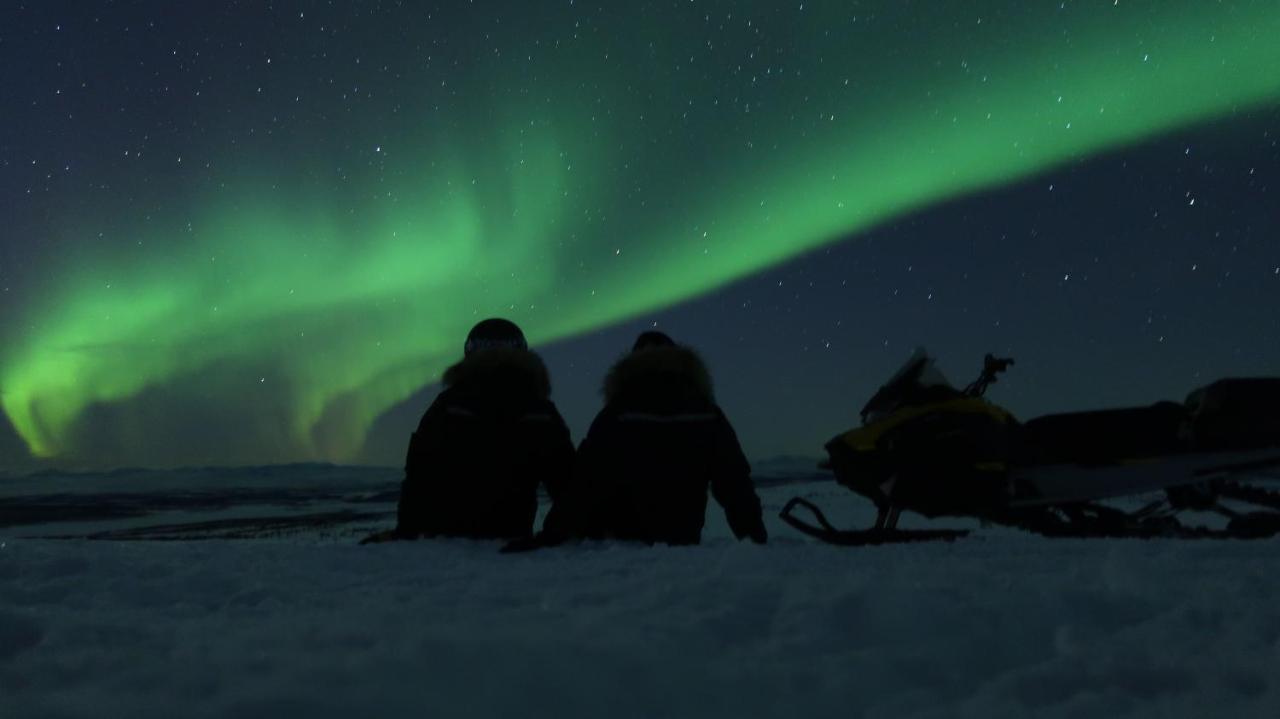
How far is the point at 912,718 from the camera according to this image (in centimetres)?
125

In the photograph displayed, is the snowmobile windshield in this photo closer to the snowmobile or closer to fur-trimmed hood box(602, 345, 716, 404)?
the snowmobile

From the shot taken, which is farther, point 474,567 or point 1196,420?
point 1196,420

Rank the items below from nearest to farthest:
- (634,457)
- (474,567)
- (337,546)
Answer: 1. (474,567)
2. (337,546)
3. (634,457)

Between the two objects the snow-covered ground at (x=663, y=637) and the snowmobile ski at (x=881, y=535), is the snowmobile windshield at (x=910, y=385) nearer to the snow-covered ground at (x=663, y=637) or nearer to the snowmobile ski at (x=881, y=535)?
the snowmobile ski at (x=881, y=535)

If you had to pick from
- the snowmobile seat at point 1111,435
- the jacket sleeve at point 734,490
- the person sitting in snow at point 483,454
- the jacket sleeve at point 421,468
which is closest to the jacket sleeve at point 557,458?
the person sitting in snow at point 483,454

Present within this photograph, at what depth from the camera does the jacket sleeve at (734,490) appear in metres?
4.33

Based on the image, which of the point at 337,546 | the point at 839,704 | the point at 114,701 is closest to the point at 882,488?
the point at 337,546

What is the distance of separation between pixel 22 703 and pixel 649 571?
163 centimetres

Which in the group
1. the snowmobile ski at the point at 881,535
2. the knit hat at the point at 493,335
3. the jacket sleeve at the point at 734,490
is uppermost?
the knit hat at the point at 493,335

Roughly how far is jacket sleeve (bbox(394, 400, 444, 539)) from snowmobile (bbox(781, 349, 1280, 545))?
2275mm

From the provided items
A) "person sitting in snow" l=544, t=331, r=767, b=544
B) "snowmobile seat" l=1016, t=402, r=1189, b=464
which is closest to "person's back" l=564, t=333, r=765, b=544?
"person sitting in snow" l=544, t=331, r=767, b=544

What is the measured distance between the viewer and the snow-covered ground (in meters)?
1.30

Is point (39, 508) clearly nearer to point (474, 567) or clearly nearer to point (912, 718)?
point (474, 567)

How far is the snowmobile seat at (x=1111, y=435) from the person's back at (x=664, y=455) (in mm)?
1777
